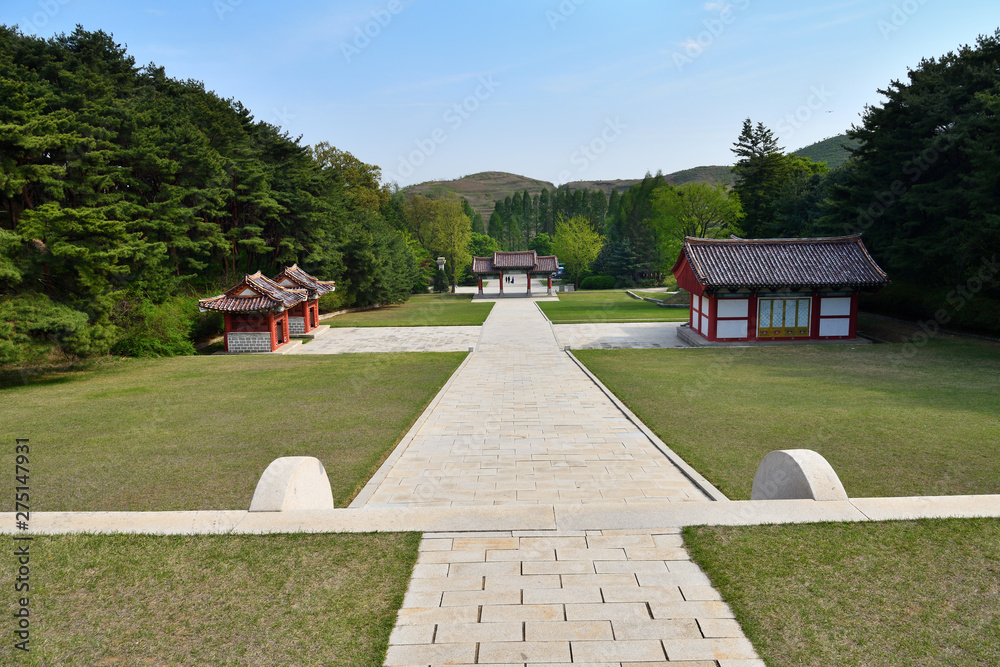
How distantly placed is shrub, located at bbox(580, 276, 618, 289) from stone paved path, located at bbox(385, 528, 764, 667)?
57.0 metres

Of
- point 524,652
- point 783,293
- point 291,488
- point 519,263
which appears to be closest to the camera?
point 524,652

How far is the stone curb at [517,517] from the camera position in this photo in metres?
5.54

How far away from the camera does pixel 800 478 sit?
6.02 meters

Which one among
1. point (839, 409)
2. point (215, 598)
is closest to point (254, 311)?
point (839, 409)

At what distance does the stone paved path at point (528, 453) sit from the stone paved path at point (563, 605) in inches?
72.4

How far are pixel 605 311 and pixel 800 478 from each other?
99.9 ft

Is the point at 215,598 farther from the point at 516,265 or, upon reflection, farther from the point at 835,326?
the point at 516,265

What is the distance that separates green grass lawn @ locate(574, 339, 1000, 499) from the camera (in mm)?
7988

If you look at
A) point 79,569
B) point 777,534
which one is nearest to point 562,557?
point 777,534

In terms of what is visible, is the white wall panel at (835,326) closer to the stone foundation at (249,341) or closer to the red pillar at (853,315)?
the red pillar at (853,315)

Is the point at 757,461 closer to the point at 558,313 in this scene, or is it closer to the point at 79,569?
the point at 79,569

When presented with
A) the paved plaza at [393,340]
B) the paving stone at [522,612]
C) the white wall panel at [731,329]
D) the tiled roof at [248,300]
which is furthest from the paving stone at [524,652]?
the tiled roof at [248,300]

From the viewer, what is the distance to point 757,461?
8453mm

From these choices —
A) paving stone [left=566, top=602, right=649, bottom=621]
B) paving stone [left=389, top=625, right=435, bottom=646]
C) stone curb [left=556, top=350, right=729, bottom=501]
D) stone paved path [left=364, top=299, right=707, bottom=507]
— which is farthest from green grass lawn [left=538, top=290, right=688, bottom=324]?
paving stone [left=389, top=625, right=435, bottom=646]
